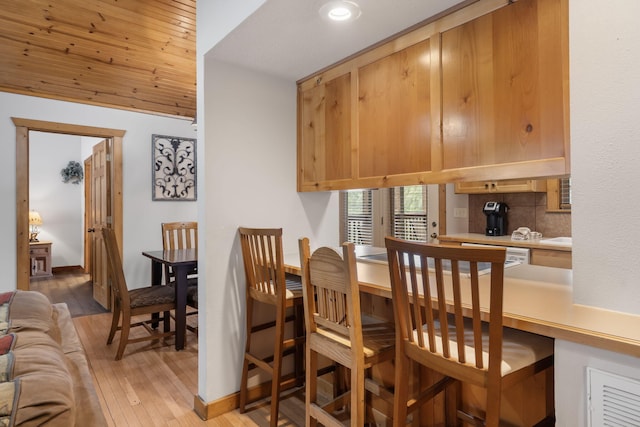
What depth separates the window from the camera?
4.46m

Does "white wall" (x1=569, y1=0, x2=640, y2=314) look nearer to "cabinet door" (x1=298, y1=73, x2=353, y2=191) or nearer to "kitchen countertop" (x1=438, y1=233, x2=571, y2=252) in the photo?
"cabinet door" (x1=298, y1=73, x2=353, y2=191)

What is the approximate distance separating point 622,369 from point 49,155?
27.8 feet

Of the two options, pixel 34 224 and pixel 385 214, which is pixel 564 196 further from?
pixel 34 224

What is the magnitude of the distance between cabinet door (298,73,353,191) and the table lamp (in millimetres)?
6090

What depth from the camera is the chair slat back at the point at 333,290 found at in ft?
4.52

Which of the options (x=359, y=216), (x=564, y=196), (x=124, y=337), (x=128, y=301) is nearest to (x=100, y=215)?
(x=128, y=301)

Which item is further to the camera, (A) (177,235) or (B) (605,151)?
(A) (177,235)

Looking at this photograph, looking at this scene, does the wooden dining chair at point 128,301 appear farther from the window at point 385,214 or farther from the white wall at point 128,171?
the window at point 385,214

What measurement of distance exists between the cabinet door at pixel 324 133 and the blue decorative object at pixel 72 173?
636cm

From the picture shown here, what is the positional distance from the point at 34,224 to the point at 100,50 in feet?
16.1

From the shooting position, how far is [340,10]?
1.61 meters

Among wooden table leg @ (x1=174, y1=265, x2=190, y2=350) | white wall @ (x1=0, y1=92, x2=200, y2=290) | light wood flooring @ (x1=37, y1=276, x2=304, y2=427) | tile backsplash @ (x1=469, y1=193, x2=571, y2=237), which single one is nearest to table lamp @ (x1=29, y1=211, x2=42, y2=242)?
white wall @ (x1=0, y1=92, x2=200, y2=290)

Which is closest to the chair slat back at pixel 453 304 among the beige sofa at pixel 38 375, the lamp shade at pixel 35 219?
the beige sofa at pixel 38 375

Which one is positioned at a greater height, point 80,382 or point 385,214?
point 385,214
